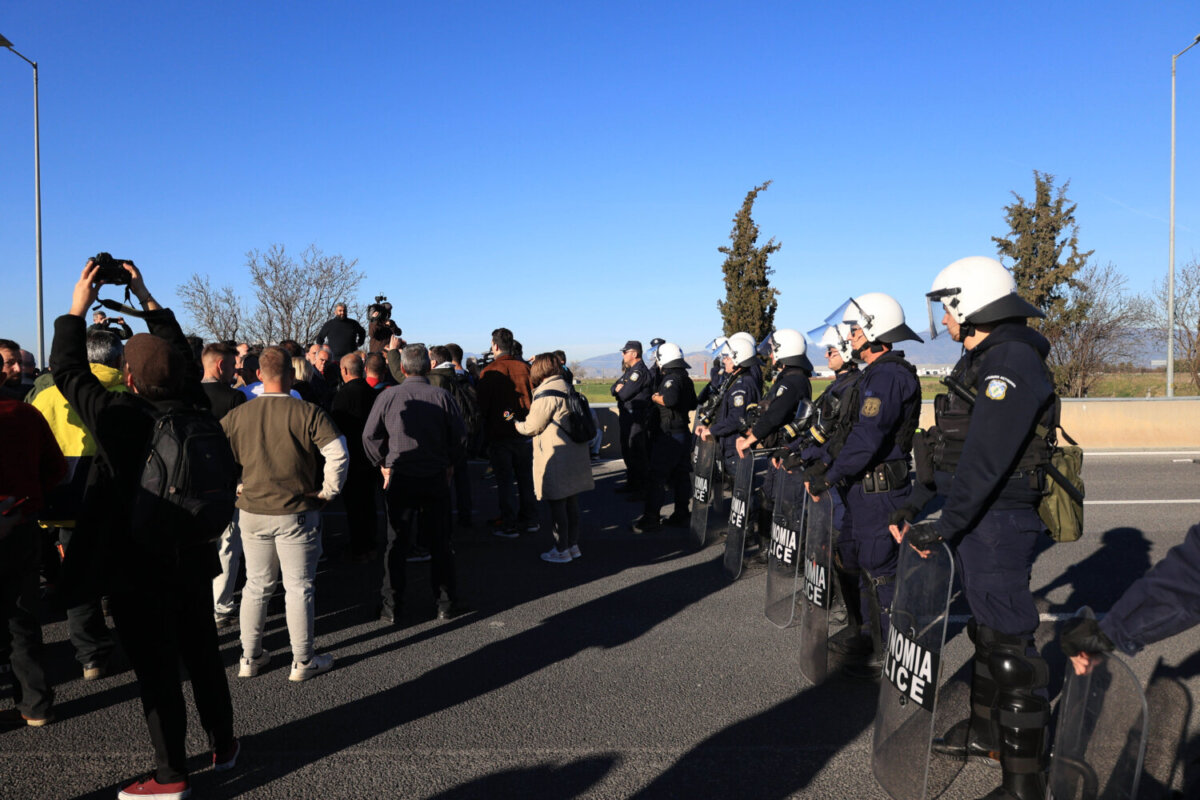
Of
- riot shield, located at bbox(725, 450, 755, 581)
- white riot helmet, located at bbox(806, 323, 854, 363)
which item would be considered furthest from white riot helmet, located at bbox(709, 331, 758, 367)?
white riot helmet, located at bbox(806, 323, 854, 363)

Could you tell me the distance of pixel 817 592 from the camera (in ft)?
15.1

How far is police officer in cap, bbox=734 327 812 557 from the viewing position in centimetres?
678

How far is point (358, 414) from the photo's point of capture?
7.32 m

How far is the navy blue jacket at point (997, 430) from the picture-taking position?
310 centimetres

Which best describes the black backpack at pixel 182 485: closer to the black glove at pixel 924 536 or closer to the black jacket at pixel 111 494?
the black jacket at pixel 111 494

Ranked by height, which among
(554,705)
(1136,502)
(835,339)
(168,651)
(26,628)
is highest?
(835,339)

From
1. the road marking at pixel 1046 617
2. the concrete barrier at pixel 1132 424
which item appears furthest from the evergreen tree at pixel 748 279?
the road marking at pixel 1046 617

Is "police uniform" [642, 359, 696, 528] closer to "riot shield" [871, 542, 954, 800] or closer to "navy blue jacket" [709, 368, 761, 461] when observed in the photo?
"navy blue jacket" [709, 368, 761, 461]

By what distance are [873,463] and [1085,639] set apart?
2.06 metres

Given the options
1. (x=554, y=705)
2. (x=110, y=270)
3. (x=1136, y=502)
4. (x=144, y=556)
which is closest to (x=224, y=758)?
(x=144, y=556)

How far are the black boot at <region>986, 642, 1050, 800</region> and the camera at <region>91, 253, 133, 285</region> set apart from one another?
389 centimetres

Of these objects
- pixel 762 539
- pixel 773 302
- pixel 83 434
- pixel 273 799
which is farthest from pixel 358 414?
pixel 773 302

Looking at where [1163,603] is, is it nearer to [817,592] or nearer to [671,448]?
[817,592]

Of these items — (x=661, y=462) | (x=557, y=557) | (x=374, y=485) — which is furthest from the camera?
(x=661, y=462)
